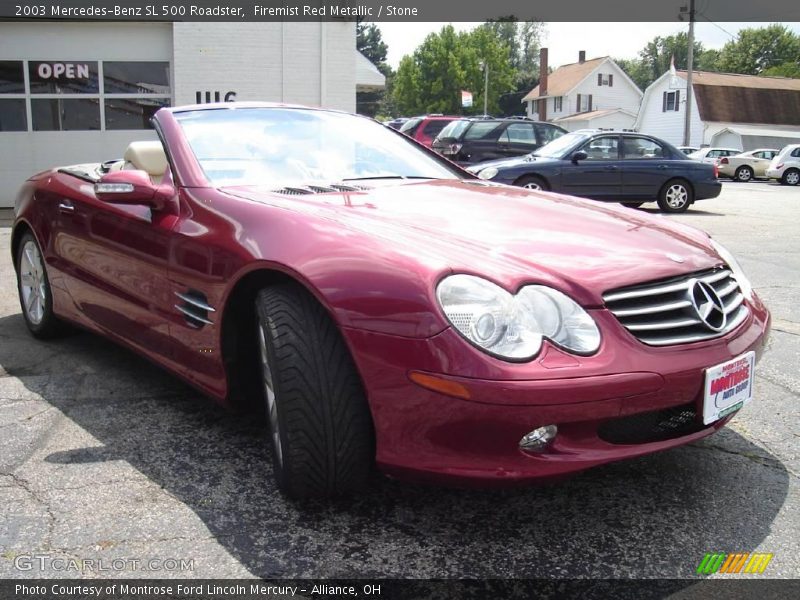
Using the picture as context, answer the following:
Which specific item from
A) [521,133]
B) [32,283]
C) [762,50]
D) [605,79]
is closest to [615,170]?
[521,133]

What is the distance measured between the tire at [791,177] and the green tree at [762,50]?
183 feet

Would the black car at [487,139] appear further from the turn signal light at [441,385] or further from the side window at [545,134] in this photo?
the turn signal light at [441,385]

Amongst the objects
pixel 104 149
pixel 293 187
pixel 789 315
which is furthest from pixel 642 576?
pixel 104 149

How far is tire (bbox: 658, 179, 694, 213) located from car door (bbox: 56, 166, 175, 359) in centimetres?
1124

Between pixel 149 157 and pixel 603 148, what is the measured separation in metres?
10.3

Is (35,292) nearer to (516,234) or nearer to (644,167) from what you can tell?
(516,234)

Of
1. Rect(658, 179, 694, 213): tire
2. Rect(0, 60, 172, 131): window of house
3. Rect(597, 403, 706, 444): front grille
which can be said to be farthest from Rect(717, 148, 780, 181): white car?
Rect(597, 403, 706, 444): front grille

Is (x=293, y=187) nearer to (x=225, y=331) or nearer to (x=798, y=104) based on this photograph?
(x=225, y=331)

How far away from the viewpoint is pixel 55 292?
13.8ft

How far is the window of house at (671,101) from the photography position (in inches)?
2039

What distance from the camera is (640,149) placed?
1316 cm

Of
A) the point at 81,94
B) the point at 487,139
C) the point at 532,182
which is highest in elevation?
the point at 81,94

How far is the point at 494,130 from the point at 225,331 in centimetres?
1283

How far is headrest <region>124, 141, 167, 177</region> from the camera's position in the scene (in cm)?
370
